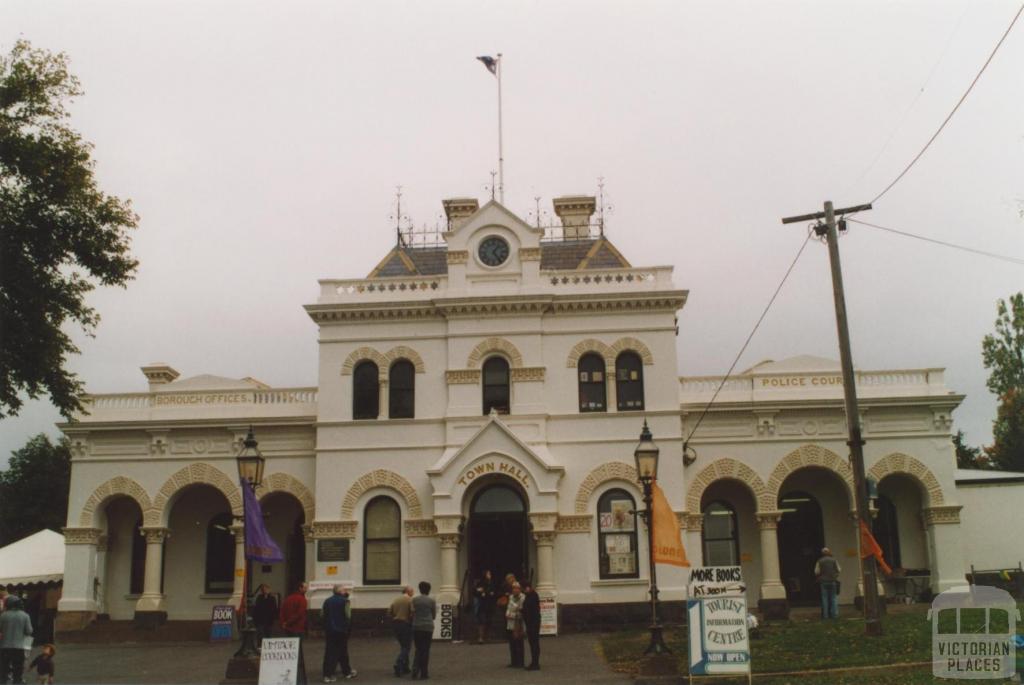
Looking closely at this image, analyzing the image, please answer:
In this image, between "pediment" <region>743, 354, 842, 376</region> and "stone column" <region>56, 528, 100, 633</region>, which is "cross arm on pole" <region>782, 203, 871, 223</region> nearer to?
"pediment" <region>743, 354, 842, 376</region>

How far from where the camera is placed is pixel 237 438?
31609 millimetres

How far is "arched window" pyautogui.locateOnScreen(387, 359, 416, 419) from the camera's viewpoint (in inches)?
1201

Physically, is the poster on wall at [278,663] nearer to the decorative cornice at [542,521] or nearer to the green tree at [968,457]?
the decorative cornice at [542,521]

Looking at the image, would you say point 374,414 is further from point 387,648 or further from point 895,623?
point 895,623

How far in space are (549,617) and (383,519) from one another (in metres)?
6.06

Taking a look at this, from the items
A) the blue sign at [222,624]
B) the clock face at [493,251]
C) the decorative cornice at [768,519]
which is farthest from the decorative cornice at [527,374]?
the blue sign at [222,624]

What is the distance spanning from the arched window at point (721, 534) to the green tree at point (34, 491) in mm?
36828

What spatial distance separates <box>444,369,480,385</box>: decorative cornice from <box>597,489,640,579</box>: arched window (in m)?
4.88

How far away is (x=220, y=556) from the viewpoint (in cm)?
3253

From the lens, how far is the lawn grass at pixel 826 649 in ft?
51.2

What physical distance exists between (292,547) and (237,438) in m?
3.82

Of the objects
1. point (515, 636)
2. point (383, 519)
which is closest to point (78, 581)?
point (383, 519)

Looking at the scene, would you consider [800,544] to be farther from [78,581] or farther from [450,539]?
[78,581]

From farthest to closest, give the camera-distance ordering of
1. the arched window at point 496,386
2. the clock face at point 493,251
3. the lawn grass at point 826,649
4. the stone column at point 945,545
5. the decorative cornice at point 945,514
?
the clock face at point 493,251 < the arched window at point 496,386 < the decorative cornice at point 945,514 < the stone column at point 945,545 < the lawn grass at point 826,649
